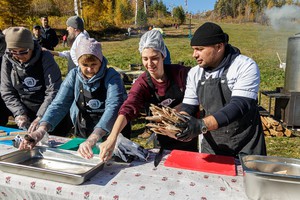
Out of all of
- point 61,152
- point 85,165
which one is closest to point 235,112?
point 85,165

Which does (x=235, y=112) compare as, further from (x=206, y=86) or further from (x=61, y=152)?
(x=61, y=152)

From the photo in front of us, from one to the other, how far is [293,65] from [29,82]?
4401mm

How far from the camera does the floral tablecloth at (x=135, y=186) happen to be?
1515 millimetres

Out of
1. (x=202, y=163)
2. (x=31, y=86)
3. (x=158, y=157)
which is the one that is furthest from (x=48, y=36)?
(x=202, y=163)

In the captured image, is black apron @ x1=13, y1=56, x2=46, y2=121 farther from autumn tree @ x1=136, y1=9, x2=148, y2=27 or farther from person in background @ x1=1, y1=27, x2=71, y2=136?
autumn tree @ x1=136, y1=9, x2=148, y2=27

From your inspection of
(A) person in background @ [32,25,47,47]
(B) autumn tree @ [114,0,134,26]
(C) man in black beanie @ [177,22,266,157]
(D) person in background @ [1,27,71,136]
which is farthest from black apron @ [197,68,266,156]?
(B) autumn tree @ [114,0,134,26]

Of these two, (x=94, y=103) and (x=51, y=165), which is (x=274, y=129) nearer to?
(x=94, y=103)

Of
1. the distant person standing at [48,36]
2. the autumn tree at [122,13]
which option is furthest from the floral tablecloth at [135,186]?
the autumn tree at [122,13]

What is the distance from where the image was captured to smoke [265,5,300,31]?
10039 mm

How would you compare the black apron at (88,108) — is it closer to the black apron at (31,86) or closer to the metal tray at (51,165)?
the metal tray at (51,165)

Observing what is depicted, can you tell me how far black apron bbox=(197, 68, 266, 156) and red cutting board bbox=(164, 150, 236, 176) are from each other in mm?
226

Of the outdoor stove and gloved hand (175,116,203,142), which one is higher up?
gloved hand (175,116,203,142)

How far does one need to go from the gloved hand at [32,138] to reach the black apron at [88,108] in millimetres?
399

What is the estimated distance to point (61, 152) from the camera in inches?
78.3
